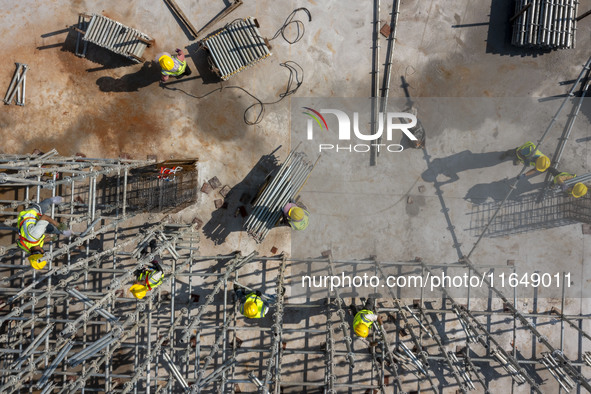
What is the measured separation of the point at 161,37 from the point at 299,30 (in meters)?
6.80

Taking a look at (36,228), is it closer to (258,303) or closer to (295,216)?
(258,303)

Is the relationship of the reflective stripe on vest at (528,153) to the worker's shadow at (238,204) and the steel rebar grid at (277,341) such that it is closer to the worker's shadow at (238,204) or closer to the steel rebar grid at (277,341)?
the worker's shadow at (238,204)

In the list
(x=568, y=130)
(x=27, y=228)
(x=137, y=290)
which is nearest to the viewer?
(x=27, y=228)

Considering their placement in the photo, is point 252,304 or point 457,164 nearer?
point 252,304

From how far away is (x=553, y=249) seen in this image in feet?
61.7

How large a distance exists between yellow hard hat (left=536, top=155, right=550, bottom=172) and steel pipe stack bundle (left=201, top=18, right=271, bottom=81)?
1356cm

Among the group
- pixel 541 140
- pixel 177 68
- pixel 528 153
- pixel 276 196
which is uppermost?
pixel 177 68

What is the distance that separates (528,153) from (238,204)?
14.1 metres

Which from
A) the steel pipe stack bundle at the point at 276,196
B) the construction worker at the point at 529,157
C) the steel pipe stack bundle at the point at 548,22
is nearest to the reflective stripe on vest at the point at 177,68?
the steel pipe stack bundle at the point at 276,196

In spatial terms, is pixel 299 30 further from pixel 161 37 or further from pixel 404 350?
pixel 404 350

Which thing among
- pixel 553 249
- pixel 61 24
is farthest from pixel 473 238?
pixel 61 24

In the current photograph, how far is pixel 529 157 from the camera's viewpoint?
58.7 ft

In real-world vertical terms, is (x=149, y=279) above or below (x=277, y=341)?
above

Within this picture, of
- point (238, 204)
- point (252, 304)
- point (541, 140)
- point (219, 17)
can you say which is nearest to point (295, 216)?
point (238, 204)
